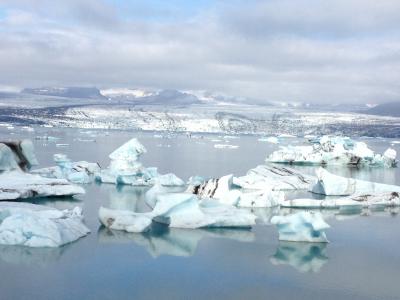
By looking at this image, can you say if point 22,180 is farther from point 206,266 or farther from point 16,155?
point 206,266

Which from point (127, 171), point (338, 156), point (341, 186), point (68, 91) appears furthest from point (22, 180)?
point (68, 91)

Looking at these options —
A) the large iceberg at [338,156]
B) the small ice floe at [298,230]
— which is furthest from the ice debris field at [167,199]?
the large iceberg at [338,156]

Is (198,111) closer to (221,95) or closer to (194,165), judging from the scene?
(194,165)

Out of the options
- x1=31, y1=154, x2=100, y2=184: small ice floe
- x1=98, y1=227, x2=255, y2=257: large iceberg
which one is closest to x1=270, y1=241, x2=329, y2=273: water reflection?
x1=98, y1=227, x2=255, y2=257: large iceberg

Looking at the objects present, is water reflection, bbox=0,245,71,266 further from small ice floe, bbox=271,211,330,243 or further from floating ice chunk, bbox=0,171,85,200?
floating ice chunk, bbox=0,171,85,200

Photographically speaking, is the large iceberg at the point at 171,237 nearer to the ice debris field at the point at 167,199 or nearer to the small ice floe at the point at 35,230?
the ice debris field at the point at 167,199
